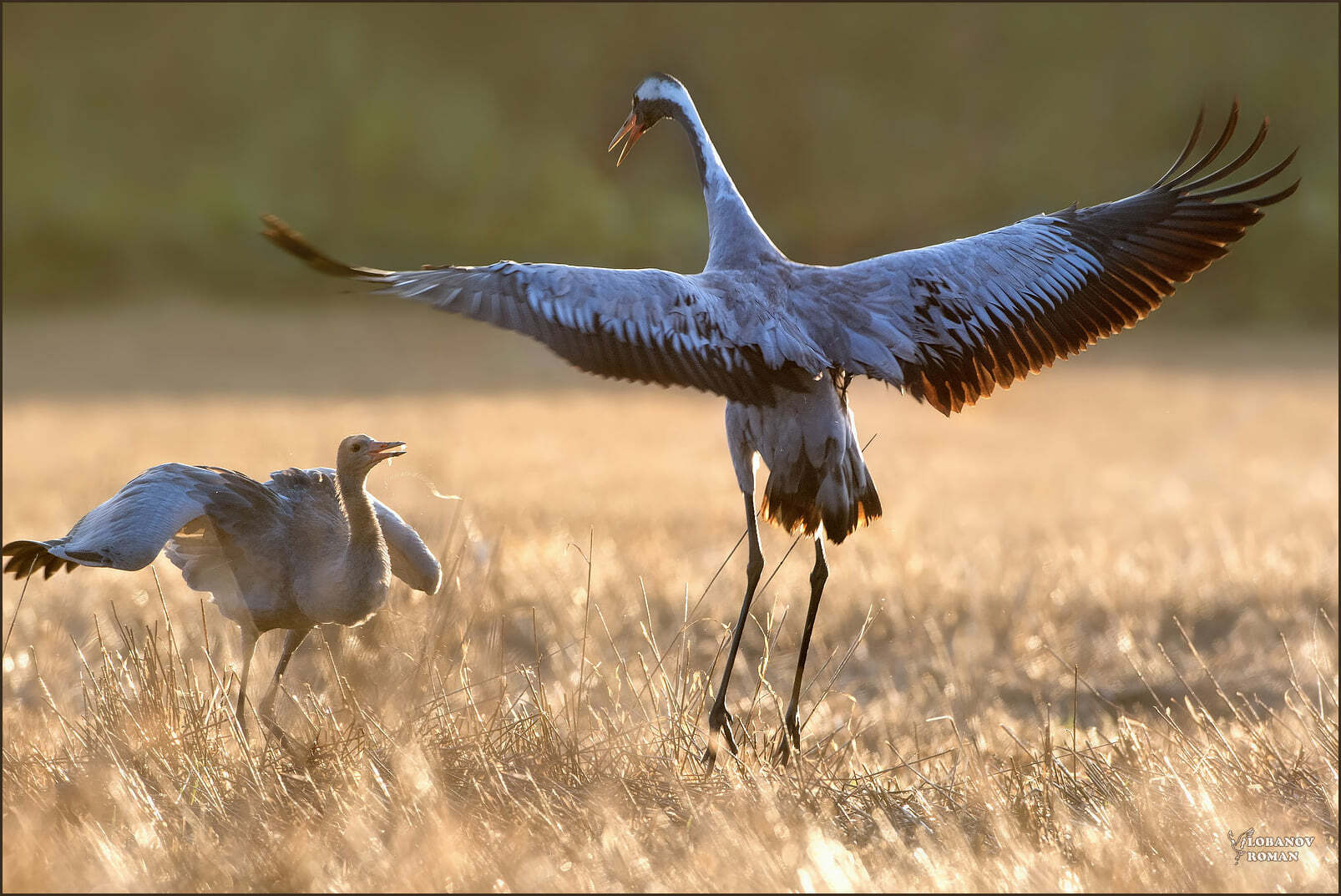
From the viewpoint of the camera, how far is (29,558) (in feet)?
12.0

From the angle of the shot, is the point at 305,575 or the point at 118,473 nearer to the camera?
the point at 305,575

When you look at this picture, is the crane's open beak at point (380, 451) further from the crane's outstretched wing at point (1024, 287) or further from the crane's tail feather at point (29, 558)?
the crane's outstretched wing at point (1024, 287)

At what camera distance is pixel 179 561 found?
4.70 m

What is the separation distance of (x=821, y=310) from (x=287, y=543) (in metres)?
1.86

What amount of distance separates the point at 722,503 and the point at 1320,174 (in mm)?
23363

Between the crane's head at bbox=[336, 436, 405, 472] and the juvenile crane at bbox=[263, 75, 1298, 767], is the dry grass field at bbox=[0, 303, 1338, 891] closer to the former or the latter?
the crane's head at bbox=[336, 436, 405, 472]

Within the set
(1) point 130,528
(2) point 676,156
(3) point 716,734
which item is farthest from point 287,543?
(2) point 676,156

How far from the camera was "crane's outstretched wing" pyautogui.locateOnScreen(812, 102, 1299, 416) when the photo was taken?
4.40m

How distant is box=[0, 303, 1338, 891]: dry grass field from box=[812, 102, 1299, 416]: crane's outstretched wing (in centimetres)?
92

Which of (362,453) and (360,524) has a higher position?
(362,453)

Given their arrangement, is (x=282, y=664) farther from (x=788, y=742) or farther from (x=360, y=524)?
(x=788, y=742)

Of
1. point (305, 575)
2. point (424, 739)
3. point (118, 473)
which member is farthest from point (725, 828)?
point (118, 473)

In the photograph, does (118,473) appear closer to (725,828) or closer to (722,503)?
(722,503)

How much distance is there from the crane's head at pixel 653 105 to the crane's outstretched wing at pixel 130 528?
6.70 feet
